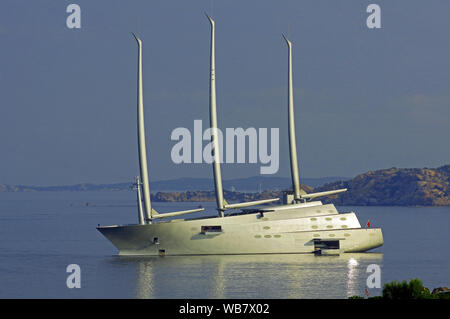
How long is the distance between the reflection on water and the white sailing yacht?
85 centimetres

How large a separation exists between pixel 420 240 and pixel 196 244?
41.2m

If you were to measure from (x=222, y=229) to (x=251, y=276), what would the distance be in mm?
9439

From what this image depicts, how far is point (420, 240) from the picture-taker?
94625mm

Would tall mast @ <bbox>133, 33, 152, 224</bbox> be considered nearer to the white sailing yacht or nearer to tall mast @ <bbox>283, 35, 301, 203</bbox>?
the white sailing yacht

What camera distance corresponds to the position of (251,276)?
171ft

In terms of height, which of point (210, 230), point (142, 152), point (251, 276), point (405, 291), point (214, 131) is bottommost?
point (251, 276)

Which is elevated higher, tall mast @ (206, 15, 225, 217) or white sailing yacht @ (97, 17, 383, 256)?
tall mast @ (206, 15, 225, 217)

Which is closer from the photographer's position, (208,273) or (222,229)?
(208,273)

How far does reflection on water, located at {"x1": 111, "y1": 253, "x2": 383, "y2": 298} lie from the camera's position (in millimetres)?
46469

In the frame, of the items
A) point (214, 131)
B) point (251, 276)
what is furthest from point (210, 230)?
point (251, 276)

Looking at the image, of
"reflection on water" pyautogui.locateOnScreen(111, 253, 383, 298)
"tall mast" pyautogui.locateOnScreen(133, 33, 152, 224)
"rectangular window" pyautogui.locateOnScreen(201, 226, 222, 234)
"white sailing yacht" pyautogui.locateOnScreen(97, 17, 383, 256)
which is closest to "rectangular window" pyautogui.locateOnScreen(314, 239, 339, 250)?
"white sailing yacht" pyautogui.locateOnScreen(97, 17, 383, 256)

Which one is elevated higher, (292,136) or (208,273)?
(292,136)

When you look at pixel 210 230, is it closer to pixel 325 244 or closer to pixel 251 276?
pixel 325 244

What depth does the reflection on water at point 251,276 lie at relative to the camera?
1829 inches
